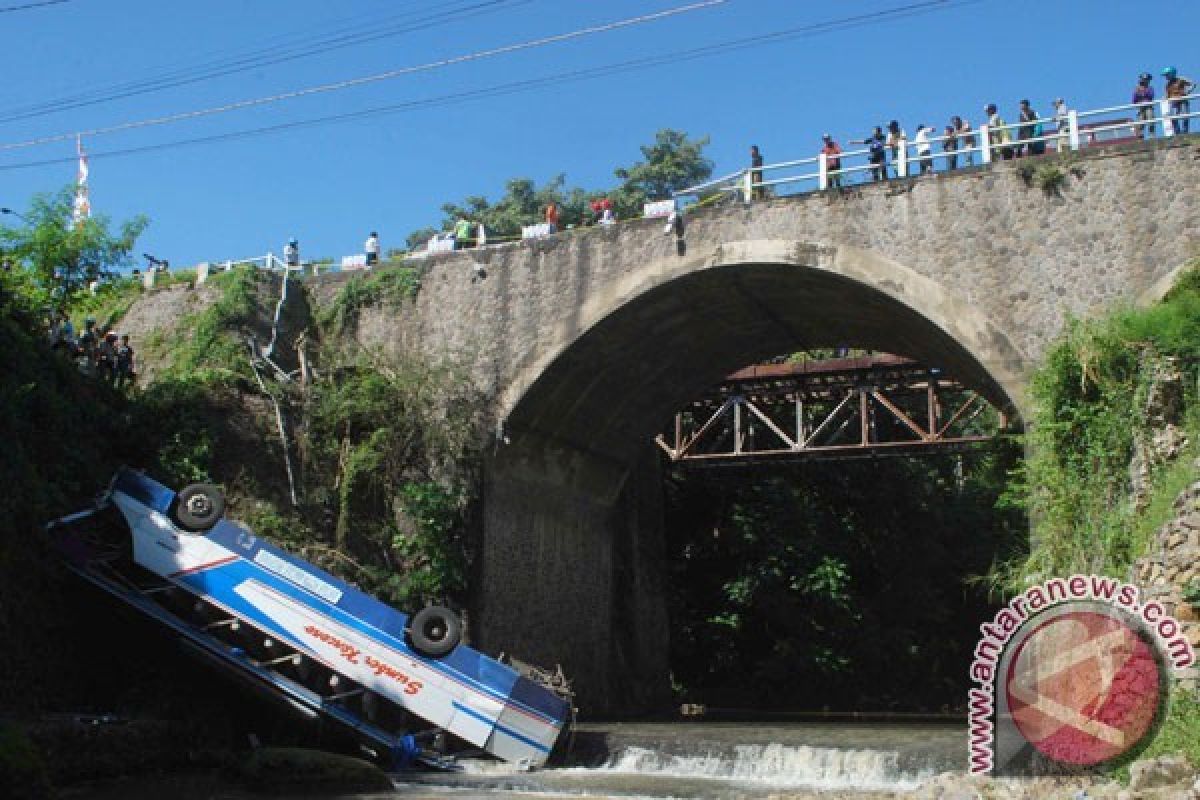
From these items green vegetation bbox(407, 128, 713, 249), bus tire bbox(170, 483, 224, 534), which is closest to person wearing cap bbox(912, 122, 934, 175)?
bus tire bbox(170, 483, 224, 534)

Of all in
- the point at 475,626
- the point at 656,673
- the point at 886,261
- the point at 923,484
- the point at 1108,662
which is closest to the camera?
the point at 1108,662

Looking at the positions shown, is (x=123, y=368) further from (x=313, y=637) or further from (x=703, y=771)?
(x=703, y=771)

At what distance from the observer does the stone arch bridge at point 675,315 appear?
18359 mm

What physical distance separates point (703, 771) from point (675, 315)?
824cm

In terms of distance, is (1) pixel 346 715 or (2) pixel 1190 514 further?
(1) pixel 346 715

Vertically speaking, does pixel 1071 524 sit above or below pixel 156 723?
above

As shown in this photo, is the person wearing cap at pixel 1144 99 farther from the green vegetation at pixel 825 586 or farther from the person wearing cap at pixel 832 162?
the green vegetation at pixel 825 586

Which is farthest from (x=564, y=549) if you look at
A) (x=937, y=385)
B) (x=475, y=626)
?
(x=937, y=385)

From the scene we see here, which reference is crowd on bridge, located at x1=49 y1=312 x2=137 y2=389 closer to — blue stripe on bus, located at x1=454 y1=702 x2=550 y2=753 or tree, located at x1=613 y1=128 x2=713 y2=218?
blue stripe on bus, located at x1=454 y1=702 x2=550 y2=753

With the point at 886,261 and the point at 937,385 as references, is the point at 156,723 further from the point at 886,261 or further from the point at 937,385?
the point at 937,385

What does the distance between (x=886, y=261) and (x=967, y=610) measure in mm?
19451

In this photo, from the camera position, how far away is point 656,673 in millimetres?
28422

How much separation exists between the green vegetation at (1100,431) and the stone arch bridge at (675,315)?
1418mm

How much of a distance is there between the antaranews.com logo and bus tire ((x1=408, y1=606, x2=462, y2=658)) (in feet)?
22.3
